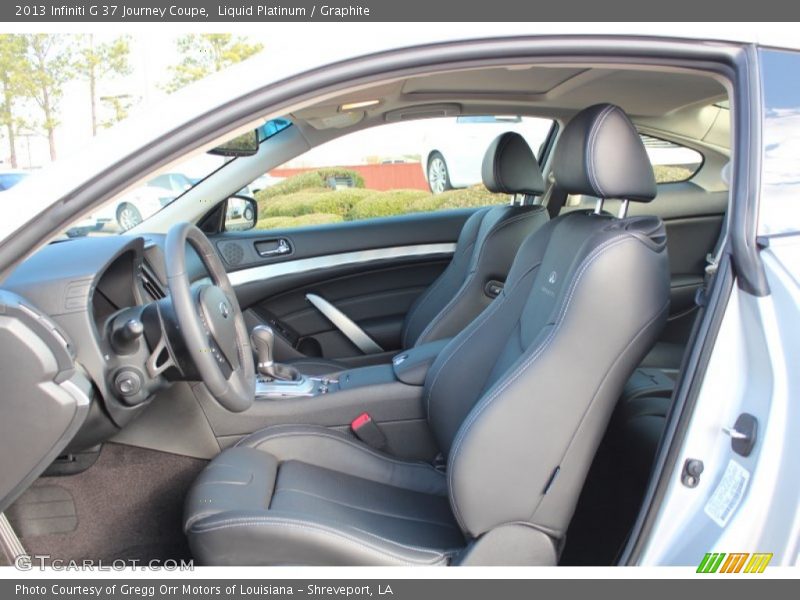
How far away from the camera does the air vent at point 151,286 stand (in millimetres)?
1894

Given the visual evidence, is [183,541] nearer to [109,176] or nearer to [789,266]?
[109,176]

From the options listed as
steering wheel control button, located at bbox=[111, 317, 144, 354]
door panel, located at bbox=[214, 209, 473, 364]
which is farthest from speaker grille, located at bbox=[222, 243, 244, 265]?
steering wheel control button, located at bbox=[111, 317, 144, 354]

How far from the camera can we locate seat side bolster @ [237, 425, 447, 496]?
2010 millimetres

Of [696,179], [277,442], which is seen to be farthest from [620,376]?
[696,179]

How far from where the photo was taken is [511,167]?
9.16 ft

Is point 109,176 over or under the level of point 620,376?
over

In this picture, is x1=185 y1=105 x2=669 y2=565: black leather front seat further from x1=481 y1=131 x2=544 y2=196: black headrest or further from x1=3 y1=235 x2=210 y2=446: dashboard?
x1=481 y1=131 x2=544 y2=196: black headrest

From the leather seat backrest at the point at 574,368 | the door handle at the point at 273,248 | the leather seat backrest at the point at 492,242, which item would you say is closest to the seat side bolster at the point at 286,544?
the leather seat backrest at the point at 574,368

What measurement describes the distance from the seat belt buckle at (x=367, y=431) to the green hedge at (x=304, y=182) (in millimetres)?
1534

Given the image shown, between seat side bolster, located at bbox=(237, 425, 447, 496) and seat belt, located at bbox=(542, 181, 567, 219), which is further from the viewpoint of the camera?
seat belt, located at bbox=(542, 181, 567, 219)

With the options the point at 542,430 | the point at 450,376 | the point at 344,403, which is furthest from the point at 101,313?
the point at 542,430

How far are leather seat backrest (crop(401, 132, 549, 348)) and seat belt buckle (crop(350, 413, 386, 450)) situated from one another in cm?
70

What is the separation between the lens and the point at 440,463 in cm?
216

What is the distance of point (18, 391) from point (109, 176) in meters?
0.46
